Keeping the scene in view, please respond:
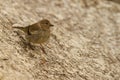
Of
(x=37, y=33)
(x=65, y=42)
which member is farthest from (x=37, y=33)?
(x=65, y=42)

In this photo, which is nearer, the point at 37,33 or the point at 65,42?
the point at 37,33

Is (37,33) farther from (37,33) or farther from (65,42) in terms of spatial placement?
(65,42)

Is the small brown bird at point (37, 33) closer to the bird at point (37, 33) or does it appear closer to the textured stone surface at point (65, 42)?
the bird at point (37, 33)

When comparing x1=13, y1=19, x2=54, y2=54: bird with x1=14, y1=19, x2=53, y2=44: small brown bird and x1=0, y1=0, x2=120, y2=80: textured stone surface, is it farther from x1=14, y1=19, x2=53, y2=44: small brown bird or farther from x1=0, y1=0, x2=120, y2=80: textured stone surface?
x1=0, y1=0, x2=120, y2=80: textured stone surface

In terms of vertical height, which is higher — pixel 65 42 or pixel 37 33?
pixel 37 33

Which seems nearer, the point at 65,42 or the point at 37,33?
the point at 37,33

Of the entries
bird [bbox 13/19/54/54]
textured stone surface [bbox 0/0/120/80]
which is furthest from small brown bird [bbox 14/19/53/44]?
textured stone surface [bbox 0/0/120/80]

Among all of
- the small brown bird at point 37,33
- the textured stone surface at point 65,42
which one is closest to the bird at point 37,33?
the small brown bird at point 37,33

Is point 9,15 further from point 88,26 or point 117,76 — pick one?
point 117,76
